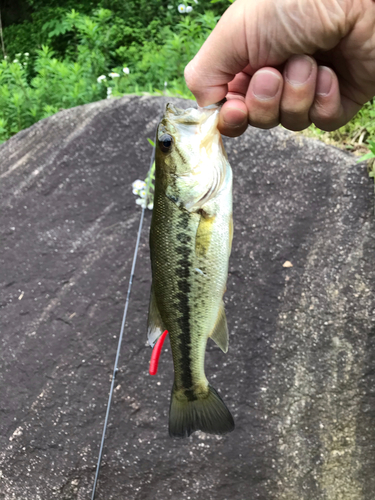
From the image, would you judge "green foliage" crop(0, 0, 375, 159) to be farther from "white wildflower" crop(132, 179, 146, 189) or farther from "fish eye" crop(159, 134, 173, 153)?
"fish eye" crop(159, 134, 173, 153)

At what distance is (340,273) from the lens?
273 centimetres

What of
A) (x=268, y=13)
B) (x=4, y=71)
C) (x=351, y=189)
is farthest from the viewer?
(x=4, y=71)

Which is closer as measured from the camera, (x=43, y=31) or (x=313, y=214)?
(x=313, y=214)

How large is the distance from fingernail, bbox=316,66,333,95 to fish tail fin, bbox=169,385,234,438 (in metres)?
1.23

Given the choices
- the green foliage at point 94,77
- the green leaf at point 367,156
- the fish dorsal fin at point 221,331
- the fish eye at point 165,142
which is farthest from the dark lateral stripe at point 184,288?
the green foliage at point 94,77

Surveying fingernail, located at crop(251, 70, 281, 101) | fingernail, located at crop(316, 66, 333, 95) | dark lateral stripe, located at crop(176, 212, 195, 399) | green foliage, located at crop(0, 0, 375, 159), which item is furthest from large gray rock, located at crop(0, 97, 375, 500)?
fingernail, located at crop(251, 70, 281, 101)

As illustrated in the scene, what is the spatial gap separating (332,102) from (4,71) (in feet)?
15.6

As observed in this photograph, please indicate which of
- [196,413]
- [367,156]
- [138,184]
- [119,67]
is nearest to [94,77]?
[119,67]

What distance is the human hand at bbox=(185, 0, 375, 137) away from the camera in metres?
1.44

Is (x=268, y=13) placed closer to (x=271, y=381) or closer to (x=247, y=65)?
(x=247, y=65)

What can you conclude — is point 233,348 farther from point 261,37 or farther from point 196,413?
point 261,37

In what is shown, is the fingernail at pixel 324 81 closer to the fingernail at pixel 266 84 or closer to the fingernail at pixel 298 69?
the fingernail at pixel 298 69

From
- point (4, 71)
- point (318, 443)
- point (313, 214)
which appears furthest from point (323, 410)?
point (4, 71)

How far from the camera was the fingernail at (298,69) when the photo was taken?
154cm
